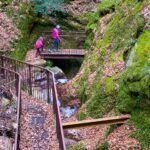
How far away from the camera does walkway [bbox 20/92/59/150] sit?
38.7 feet

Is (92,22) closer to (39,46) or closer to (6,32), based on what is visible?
(39,46)

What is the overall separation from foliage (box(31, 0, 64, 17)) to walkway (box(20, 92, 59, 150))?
13468 millimetres

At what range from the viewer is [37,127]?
1317 cm

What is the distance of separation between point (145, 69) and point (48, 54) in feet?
45.7

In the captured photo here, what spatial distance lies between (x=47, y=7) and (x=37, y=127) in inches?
658

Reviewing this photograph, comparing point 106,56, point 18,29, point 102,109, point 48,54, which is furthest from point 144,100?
point 18,29

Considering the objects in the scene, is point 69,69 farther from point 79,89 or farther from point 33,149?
point 33,149

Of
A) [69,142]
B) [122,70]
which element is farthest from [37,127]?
[122,70]

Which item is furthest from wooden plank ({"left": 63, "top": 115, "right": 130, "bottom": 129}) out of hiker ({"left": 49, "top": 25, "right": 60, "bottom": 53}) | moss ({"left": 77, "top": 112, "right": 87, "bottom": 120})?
hiker ({"left": 49, "top": 25, "right": 60, "bottom": 53})

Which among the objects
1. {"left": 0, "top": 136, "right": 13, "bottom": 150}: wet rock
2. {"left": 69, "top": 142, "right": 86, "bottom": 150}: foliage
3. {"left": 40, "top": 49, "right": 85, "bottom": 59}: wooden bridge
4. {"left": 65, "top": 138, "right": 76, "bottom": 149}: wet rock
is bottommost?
{"left": 65, "top": 138, "right": 76, "bottom": 149}: wet rock

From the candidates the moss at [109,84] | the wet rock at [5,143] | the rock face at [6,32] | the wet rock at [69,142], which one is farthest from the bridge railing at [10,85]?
the rock face at [6,32]

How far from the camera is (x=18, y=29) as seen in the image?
27.4 metres

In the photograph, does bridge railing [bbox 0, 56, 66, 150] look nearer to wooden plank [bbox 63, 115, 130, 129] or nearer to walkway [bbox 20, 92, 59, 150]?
walkway [bbox 20, 92, 59, 150]

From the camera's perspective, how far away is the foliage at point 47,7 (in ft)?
92.6
